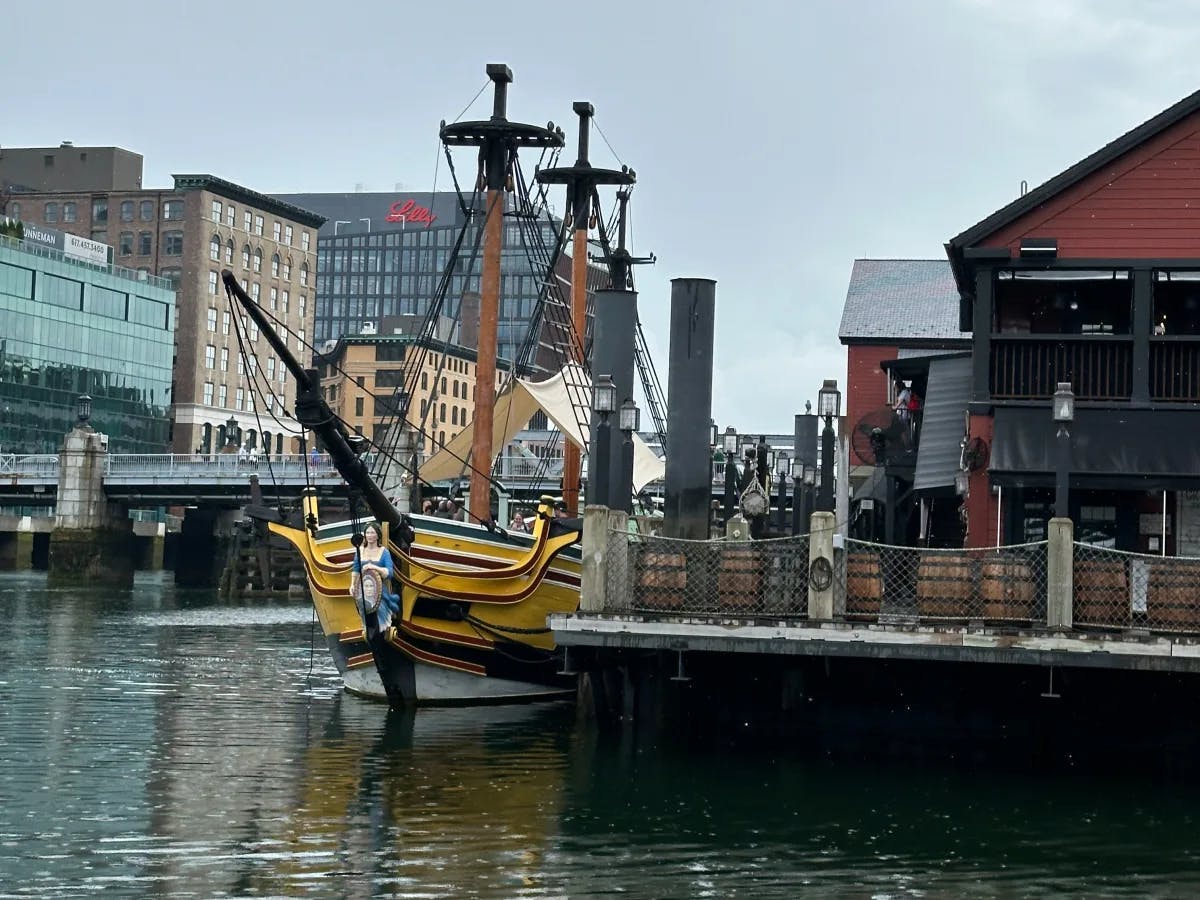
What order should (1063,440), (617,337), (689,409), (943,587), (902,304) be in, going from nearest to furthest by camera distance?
(943,587) < (1063,440) < (689,409) < (617,337) < (902,304)

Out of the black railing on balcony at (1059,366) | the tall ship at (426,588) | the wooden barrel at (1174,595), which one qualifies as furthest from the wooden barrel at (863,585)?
the black railing on balcony at (1059,366)

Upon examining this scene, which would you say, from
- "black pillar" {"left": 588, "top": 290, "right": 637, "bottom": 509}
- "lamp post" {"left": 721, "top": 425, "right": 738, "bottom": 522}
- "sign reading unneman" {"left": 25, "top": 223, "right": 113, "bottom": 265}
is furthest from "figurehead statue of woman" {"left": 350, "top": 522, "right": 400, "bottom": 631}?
"sign reading unneman" {"left": 25, "top": 223, "right": 113, "bottom": 265}

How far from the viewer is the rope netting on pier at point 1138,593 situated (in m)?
24.2

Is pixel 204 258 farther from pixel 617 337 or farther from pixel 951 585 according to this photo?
pixel 951 585

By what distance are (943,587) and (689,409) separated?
25.2 feet

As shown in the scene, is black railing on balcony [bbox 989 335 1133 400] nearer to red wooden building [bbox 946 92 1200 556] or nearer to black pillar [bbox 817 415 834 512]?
red wooden building [bbox 946 92 1200 556]

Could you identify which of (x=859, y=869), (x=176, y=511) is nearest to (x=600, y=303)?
(x=859, y=869)

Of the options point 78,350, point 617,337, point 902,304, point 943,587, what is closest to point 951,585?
point 943,587

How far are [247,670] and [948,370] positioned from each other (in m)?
17.1

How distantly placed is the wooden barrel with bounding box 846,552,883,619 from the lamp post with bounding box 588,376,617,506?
536 centimetres

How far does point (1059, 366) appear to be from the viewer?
31.0 metres

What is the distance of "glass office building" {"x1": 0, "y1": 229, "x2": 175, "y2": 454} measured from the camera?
14350cm

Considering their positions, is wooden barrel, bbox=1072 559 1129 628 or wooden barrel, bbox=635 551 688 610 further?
wooden barrel, bbox=635 551 688 610

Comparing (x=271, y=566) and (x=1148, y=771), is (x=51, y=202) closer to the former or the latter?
(x=271, y=566)
